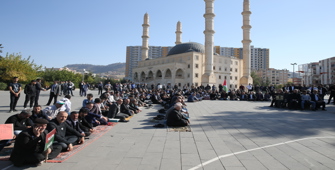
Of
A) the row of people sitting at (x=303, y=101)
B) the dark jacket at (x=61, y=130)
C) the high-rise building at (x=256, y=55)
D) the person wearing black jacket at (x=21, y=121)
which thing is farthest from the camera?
the high-rise building at (x=256, y=55)

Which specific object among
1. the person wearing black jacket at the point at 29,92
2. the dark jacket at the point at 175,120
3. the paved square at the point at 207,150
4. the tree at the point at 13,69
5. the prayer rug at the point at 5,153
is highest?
the tree at the point at 13,69

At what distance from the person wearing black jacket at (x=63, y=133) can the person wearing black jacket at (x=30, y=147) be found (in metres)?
0.51

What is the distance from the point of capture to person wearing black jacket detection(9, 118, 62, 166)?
3.50 m

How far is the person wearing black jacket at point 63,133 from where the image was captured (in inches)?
166

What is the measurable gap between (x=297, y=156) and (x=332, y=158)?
0.64 m

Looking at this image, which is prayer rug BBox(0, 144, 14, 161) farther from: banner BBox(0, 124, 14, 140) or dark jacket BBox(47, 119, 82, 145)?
dark jacket BBox(47, 119, 82, 145)

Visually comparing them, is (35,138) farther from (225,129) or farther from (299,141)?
(299,141)

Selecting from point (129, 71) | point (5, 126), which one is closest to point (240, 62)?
point (5, 126)

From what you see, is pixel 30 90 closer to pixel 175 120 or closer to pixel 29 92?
pixel 29 92

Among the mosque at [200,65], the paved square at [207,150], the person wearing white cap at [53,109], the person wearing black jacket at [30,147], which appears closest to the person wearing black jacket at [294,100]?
the paved square at [207,150]

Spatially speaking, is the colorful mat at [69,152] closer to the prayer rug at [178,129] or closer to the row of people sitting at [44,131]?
the row of people sitting at [44,131]

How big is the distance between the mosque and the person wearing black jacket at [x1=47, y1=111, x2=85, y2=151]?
38860 mm

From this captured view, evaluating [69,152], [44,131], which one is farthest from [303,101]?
[44,131]

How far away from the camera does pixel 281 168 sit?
3.49m
